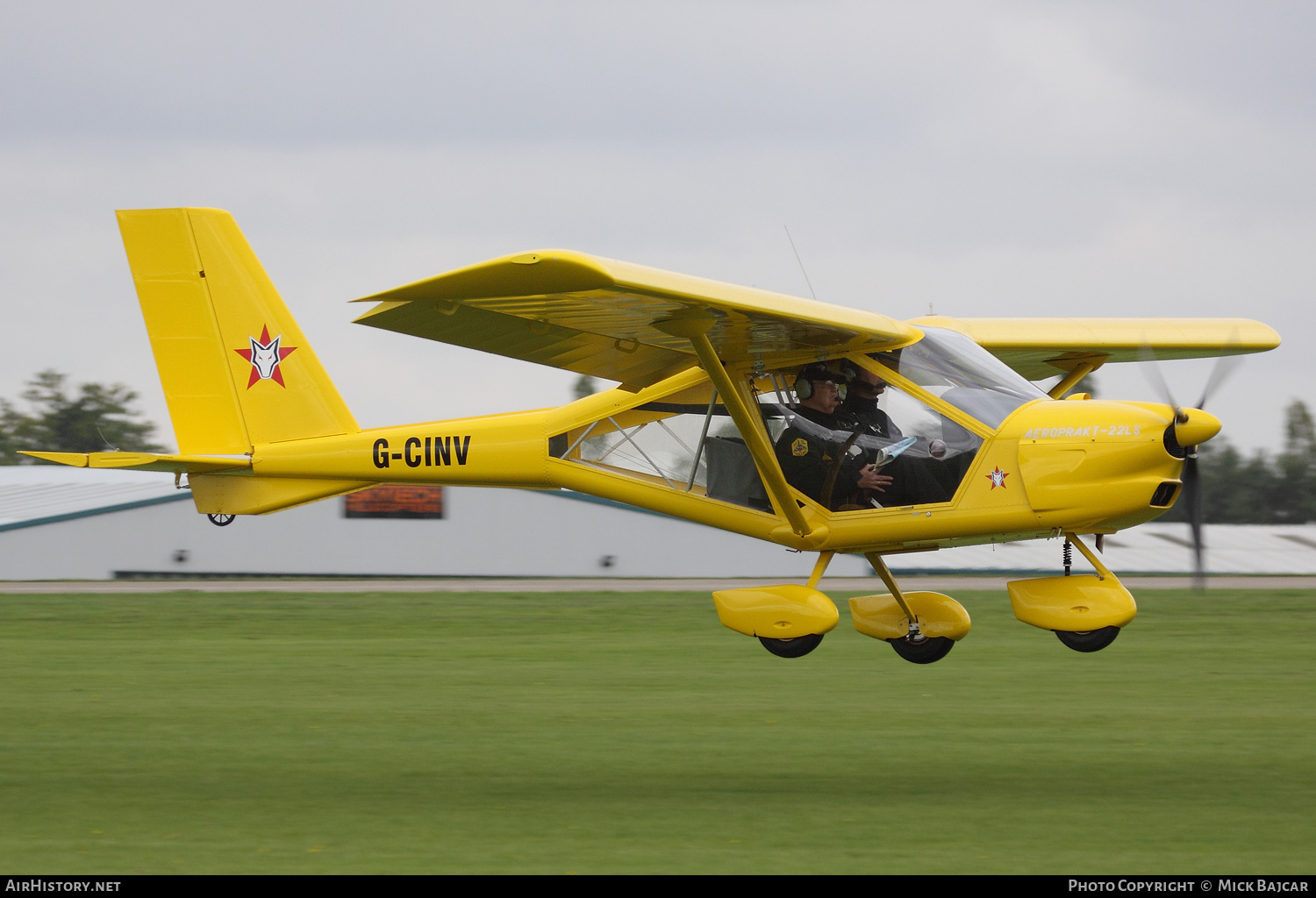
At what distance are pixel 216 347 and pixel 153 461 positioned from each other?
1.54 meters

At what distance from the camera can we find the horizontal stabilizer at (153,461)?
11273 millimetres

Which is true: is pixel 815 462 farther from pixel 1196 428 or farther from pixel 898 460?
pixel 1196 428

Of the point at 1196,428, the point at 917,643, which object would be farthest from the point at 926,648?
the point at 1196,428

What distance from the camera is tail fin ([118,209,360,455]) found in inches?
498

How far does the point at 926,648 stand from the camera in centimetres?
1075

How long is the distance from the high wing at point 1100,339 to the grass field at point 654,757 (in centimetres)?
353

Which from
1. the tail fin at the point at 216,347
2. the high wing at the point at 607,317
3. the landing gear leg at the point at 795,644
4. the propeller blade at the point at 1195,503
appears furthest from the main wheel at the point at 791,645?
the tail fin at the point at 216,347

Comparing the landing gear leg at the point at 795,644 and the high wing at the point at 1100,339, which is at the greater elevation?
the high wing at the point at 1100,339

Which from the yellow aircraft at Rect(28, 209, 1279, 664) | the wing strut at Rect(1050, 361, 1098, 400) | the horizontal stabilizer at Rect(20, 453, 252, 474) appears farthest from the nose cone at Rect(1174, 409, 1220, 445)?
the horizontal stabilizer at Rect(20, 453, 252, 474)

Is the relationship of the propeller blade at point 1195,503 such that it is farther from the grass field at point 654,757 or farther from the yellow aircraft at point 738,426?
the grass field at point 654,757

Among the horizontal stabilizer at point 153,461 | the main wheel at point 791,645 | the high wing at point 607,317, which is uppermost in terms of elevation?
the high wing at point 607,317

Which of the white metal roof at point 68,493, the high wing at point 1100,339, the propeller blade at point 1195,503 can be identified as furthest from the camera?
the white metal roof at point 68,493

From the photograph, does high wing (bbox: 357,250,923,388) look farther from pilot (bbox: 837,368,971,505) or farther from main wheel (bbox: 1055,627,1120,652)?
main wheel (bbox: 1055,627,1120,652)

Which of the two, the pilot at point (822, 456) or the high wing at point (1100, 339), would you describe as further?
the high wing at point (1100, 339)
